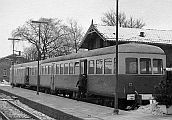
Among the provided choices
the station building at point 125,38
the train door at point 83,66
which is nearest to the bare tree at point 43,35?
the station building at point 125,38

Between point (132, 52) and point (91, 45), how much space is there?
17358 millimetres

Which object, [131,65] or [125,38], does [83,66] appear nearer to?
[131,65]

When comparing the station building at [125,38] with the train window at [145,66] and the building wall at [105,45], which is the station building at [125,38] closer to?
the building wall at [105,45]

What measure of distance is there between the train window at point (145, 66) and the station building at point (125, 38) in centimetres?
1205

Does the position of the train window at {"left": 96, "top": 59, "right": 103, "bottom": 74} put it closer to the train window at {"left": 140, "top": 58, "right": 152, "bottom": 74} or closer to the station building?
the train window at {"left": 140, "top": 58, "right": 152, "bottom": 74}

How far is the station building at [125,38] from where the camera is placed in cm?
2784

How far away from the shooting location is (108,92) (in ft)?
48.5

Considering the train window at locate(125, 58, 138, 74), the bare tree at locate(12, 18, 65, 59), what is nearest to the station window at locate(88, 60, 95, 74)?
the train window at locate(125, 58, 138, 74)

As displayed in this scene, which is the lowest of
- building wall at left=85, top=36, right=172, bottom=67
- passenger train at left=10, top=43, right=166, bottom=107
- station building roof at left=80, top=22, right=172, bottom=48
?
passenger train at left=10, top=43, right=166, bottom=107

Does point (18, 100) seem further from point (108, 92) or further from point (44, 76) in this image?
point (108, 92)

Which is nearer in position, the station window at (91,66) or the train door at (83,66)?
the station window at (91,66)

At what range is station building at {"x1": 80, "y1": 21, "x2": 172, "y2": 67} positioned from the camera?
27844 millimetres

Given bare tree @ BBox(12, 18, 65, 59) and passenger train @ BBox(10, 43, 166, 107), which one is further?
bare tree @ BBox(12, 18, 65, 59)

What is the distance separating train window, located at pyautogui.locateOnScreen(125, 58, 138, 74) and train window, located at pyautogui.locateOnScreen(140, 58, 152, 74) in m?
0.29
